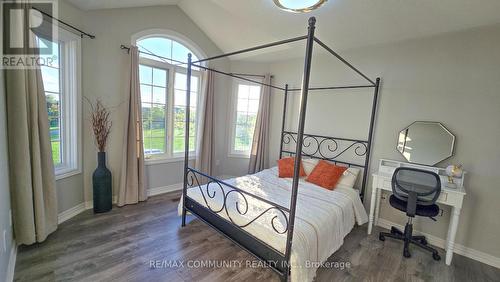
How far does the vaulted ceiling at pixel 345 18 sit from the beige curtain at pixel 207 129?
96 centimetres

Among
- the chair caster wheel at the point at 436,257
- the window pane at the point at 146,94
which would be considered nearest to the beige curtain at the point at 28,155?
the window pane at the point at 146,94

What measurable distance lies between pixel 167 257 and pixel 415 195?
2.60 m

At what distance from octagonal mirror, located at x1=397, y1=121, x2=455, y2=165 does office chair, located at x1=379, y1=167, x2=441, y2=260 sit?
0.47 meters

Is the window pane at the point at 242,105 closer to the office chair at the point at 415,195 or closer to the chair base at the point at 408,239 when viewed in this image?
the office chair at the point at 415,195

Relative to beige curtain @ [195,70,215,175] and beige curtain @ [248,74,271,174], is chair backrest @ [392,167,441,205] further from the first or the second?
beige curtain @ [195,70,215,175]

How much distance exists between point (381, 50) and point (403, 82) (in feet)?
1.78

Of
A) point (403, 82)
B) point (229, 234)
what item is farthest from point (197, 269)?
point (403, 82)

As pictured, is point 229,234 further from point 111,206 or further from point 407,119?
point 407,119

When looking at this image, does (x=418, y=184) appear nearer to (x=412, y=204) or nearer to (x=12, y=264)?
(x=412, y=204)

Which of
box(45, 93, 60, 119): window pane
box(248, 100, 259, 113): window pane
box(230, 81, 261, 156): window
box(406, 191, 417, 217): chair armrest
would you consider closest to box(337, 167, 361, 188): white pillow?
box(406, 191, 417, 217): chair armrest

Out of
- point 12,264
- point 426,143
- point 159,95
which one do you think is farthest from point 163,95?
point 426,143

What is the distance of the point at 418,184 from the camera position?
2.41m

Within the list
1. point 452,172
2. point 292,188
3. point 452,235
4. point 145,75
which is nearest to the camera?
point 292,188

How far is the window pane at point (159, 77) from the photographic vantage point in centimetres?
345
